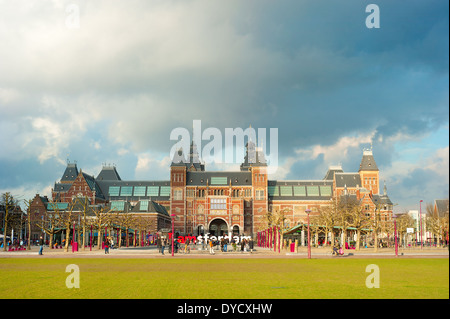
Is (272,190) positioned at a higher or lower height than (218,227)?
higher

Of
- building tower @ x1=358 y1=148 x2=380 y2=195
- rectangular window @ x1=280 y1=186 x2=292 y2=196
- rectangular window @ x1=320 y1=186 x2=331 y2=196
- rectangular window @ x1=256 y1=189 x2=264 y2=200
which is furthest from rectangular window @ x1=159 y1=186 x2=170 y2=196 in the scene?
building tower @ x1=358 y1=148 x2=380 y2=195

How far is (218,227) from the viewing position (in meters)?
130

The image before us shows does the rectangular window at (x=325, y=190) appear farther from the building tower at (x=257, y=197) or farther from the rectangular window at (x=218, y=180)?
the rectangular window at (x=218, y=180)

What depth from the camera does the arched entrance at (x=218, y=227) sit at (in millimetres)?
129250

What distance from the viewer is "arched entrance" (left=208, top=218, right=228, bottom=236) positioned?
12925 cm

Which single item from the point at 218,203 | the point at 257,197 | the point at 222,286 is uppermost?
the point at 257,197

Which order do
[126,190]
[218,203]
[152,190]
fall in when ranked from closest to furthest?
[218,203] → [126,190] → [152,190]

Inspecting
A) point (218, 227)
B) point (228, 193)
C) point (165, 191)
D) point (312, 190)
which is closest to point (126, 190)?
point (165, 191)

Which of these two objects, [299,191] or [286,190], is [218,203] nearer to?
[286,190]

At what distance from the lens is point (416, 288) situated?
62.6 ft
